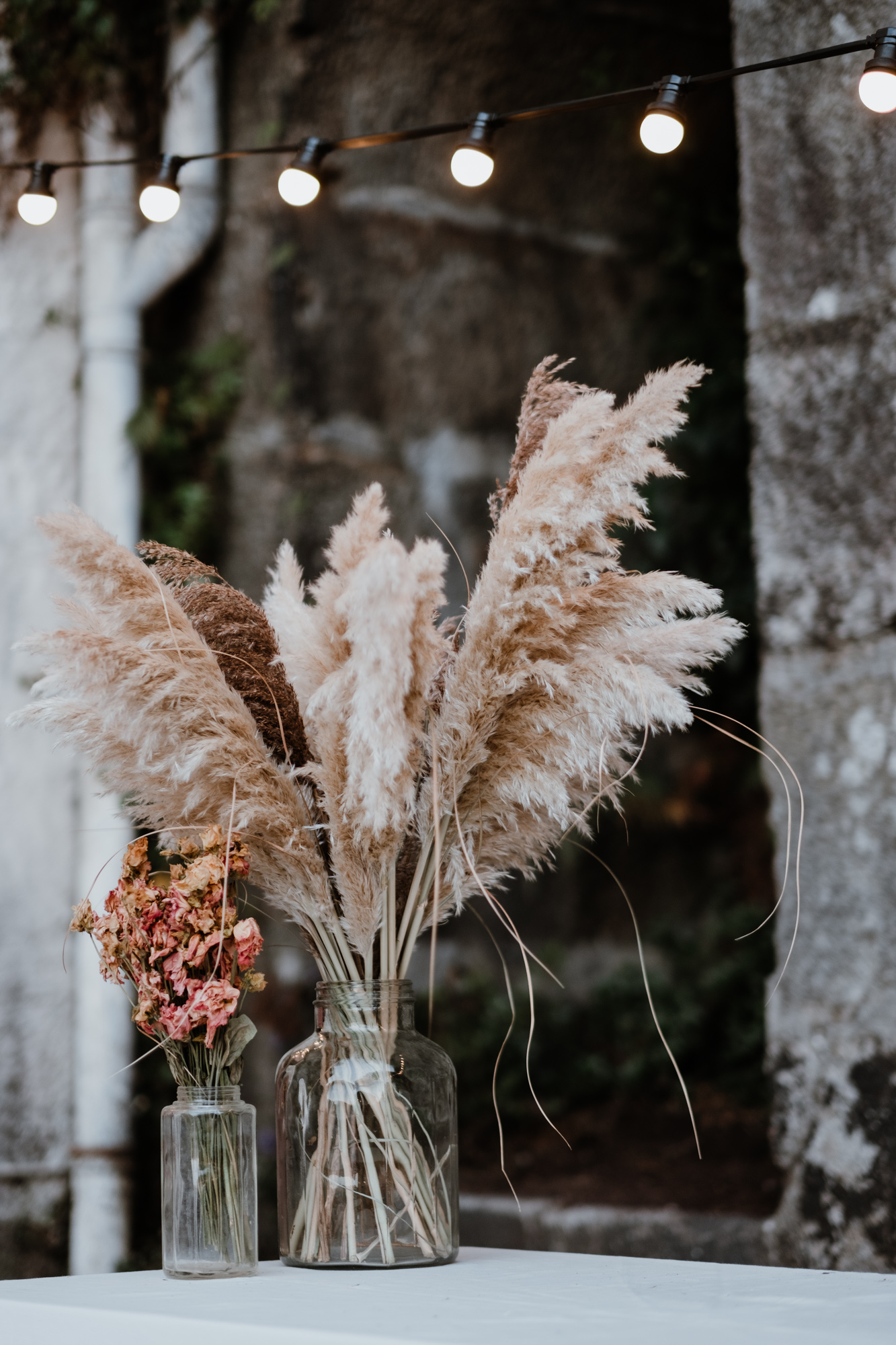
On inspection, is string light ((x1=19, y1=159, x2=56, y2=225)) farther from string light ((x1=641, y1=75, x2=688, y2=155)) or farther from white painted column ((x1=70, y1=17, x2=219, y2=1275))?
string light ((x1=641, y1=75, x2=688, y2=155))

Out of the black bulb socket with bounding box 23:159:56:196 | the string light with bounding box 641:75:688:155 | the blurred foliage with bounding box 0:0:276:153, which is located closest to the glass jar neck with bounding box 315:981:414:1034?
the string light with bounding box 641:75:688:155

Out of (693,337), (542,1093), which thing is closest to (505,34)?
(693,337)

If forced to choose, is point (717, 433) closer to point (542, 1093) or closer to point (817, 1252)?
point (542, 1093)

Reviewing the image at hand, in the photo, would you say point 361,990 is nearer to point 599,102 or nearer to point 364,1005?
point 364,1005

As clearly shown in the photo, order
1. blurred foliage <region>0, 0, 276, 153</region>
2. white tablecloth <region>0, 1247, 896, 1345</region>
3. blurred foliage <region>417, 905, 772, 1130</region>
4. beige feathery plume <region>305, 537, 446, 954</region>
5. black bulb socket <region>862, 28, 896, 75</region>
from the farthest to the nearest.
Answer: blurred foliage <region>417, 905, 772, 1130</region> < blurred foliage <region>0, 0, 276, 153</region> < black bulb socket <region>862, 28, 896, 75</region> < beige feathery plume <region>305, 537, 446, 954</region> < white tablecloth <region>0, 1247, 896, 1345</region>

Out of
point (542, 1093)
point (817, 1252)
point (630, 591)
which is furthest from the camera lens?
point (542, 1093)

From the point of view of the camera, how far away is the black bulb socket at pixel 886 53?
151 cm

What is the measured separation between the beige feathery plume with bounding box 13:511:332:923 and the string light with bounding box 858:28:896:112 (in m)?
1.06

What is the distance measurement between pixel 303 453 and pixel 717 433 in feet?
3.47

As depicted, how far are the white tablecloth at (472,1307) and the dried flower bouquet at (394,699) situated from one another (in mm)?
107

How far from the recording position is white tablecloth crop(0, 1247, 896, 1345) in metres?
0.93

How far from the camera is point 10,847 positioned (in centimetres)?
254

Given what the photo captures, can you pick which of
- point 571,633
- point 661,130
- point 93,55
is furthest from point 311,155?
point 93,55

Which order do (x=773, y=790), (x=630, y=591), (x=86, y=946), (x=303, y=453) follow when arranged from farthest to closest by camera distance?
(x=303, y=453) < (x=86, y=946) < (x=773, y=790) < (x=630, y=591)
